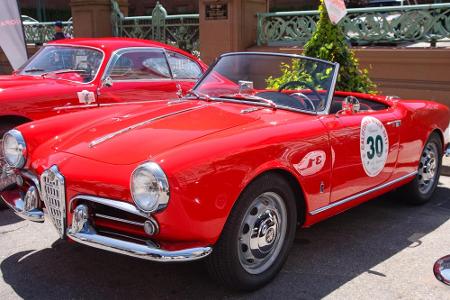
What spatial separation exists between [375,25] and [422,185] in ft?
16.6

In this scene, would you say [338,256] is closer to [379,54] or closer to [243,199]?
[243,199]

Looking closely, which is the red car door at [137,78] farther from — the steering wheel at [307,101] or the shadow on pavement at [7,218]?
the steering wheel at [307,101]

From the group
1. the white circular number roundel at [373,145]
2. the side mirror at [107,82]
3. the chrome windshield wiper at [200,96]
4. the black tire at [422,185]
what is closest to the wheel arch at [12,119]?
the side mirror at [107,82]

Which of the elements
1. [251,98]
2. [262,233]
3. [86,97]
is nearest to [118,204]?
[262,233]

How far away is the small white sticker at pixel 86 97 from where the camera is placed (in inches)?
221

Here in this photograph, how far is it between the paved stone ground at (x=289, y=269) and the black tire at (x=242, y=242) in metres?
0.12

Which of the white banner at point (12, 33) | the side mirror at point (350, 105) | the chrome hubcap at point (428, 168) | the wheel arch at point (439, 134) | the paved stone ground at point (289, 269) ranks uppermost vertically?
the white banner at point (12, 33)

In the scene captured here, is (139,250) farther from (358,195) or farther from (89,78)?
(89,78)

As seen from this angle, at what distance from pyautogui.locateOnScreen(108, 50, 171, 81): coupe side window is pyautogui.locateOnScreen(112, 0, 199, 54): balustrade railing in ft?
17.0

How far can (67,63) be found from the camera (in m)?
6.11

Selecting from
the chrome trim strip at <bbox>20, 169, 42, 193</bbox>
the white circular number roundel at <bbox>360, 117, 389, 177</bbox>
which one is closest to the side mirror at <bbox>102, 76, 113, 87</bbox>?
the chrome trim strip at <bbox>20, 169, 42, 193</bbox>

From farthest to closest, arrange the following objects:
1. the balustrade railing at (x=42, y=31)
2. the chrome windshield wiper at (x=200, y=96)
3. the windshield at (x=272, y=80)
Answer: the balustrade railing at (x=42, y=31) → the chrome windshield wiper at (x=200, y=96) → the windshield at (x=272, y=80)

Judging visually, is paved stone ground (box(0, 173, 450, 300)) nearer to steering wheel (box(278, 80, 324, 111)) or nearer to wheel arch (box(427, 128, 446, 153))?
wheel arch (box(427, 128, 446, 153))

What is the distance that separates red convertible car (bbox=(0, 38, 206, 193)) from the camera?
5.24m
